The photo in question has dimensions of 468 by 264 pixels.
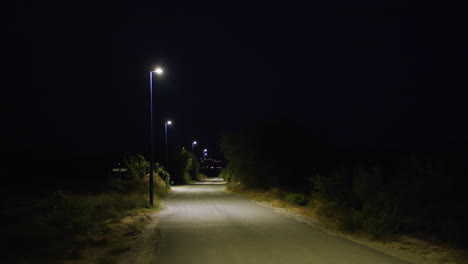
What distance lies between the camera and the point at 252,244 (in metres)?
12.5

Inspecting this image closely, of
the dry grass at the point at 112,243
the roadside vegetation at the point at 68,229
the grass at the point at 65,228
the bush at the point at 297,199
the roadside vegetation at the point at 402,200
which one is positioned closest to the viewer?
the dry grass at the point at 112,243

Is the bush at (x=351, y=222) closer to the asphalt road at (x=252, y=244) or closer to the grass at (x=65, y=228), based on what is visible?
the asphalt road at (x=252, y=244)

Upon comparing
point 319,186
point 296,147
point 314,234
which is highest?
point 296,147

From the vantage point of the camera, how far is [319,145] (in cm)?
3559

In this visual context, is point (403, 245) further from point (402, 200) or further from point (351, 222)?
point (351, 222)

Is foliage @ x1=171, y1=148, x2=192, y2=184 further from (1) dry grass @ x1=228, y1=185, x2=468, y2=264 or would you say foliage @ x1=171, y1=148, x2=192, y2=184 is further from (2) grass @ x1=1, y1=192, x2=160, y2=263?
(1) dry grass @ x1=228, y1=185, x2=468, y2=264

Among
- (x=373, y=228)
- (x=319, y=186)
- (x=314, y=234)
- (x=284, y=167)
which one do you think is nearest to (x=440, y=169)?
(x=373, y=228)

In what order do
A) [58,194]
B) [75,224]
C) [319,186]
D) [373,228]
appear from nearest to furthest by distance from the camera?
[373,228] → [75,224] → [319,186] → [58,194]

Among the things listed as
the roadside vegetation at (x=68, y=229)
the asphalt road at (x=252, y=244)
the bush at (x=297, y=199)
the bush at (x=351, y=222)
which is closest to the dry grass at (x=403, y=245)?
the bush at (x=351, y=222)

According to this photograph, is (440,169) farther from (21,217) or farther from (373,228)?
(21,217)

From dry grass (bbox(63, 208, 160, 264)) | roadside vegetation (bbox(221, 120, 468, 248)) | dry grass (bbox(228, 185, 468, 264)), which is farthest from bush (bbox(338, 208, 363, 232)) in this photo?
dry grass (bbox(63, 208, 160, 264))

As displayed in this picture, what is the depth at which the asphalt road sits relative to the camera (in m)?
10.4

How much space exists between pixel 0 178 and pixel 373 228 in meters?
37.6

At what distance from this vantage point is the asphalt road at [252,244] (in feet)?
34.2
